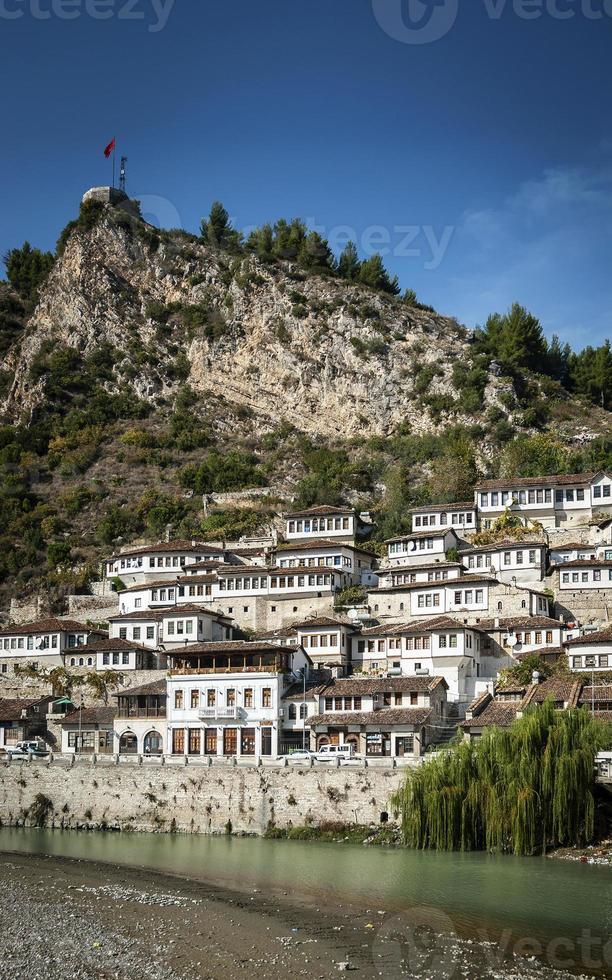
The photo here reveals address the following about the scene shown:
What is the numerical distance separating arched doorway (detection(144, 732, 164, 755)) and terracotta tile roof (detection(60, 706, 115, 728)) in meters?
3.01

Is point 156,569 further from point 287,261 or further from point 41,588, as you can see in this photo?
point 287,261

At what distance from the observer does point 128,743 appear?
62.2 metres

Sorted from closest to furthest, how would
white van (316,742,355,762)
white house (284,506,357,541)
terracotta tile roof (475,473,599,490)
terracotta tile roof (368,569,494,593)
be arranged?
white van (316,742,355,762) < terracotta tile roof (368,569,494,593) < terracotta tile roof (475,473,599,490) < white house (284,506,357,541)

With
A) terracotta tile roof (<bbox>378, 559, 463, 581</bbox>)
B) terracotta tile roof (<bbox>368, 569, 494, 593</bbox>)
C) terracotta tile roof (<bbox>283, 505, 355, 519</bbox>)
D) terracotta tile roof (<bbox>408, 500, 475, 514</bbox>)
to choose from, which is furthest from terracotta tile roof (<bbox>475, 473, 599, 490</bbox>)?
terracotta tile roof (<bbox>368, 569, 494, 593</bbox>)

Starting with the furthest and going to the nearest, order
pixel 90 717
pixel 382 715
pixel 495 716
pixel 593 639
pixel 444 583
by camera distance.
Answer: pixel 444 583 < pixel 90 717 < pixel 593 639 < pixel 382 715 < pixel 495 716

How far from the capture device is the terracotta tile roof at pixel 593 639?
59625 millimetres

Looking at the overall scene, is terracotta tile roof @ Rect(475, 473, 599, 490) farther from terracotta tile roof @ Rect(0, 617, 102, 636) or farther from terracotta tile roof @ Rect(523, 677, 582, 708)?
terracotta tile roof @ Rect(0, 617, 102, 636)

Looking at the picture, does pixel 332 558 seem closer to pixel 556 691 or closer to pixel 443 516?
pixel 443 516

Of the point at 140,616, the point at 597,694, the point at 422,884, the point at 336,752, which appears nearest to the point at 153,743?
the point at 336,752

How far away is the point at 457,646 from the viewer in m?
62.7

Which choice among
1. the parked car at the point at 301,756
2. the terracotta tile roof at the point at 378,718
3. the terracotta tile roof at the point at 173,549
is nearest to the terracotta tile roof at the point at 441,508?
the terracotta tile roof at the point at 173,549

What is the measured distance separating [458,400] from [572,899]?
83375mm

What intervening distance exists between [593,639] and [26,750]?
31688 mm

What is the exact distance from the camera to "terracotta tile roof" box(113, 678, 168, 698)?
204 ft
